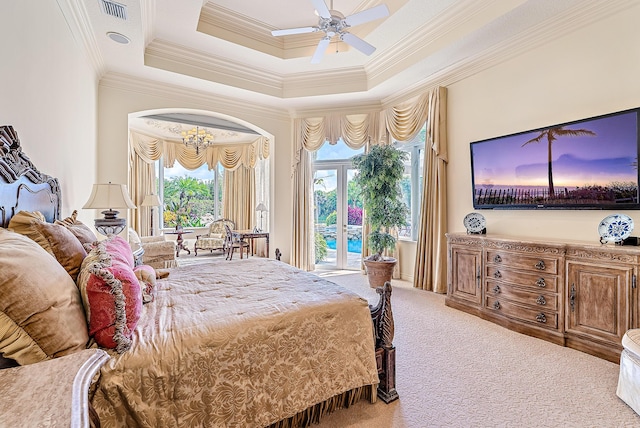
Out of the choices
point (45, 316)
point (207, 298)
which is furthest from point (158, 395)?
point (207, 298)

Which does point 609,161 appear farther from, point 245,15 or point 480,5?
point 245,15

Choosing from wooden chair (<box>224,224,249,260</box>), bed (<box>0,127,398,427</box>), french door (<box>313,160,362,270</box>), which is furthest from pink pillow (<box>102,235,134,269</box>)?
wooden chair (<box>224,224,249,260</box>)

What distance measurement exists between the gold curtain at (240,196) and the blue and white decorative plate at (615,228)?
23.3 ft

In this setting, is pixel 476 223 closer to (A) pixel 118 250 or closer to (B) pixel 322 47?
(B) pixel 322 47

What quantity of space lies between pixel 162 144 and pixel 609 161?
8.57 meters

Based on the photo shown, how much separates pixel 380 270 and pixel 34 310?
3.93m

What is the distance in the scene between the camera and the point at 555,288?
270 cm

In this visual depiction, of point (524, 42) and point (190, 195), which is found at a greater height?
point (524, 42)

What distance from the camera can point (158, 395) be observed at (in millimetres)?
1271

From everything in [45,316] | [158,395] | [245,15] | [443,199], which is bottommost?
[158,395]

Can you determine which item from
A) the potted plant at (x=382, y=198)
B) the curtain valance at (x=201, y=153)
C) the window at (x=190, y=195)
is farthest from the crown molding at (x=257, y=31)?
the window at (x=190, y=195)

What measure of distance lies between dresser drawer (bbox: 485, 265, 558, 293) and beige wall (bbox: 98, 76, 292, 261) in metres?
3.53

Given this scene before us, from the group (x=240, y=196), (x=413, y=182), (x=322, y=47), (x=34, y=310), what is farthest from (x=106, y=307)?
(x=240, y=196)

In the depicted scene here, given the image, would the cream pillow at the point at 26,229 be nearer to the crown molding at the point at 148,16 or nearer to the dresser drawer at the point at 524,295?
the crown molding at the point at 148,16
